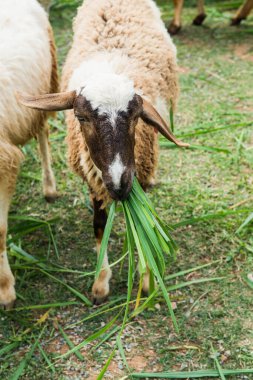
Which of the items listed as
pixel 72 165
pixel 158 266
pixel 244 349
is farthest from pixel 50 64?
pixel 244 349

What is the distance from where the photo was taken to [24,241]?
4039 millimetres

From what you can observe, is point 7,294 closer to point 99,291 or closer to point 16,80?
point 99,291

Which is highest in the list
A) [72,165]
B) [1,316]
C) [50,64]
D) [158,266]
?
[50,64]

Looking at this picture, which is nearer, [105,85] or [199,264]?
[105,85]

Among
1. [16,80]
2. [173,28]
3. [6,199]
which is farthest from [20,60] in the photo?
[173,28]

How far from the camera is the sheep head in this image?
267 cm

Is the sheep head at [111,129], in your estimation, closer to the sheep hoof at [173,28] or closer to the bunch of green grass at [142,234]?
the bunch of green grass at [142,234]

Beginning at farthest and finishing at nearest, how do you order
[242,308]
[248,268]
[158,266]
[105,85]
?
[248,268] < [242,308] < [158,266] < [105,85]

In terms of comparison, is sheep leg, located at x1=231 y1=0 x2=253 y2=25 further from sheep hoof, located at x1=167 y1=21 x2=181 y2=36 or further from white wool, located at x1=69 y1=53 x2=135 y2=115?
white wool, located at x1=69 y1=53 x2=135 y2=115

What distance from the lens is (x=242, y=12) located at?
7055mm

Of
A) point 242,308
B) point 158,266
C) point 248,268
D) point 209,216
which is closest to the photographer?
point 158,266

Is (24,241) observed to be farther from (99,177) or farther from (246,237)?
(246,237)

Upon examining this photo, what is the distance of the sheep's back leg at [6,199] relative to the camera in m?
3.19

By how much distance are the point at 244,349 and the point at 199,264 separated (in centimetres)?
77
